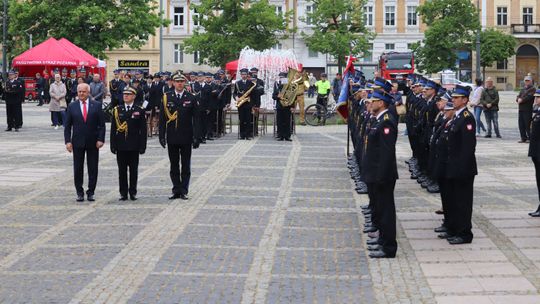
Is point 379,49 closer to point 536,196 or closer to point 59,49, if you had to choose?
point 59,49

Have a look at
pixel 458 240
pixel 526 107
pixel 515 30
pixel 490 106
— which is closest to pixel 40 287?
pixel 458 240

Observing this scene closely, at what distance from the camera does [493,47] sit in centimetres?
7950

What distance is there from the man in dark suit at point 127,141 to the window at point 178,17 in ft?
247

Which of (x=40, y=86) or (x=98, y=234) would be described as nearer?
(x=98, y=234)

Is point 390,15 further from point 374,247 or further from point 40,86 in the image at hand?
point 374,247

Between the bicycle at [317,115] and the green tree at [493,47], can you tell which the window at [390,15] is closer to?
the green tree at [493,47]

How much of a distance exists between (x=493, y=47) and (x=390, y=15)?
1288 centimetres

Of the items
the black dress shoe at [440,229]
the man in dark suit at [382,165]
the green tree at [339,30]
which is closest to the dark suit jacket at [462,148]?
the black dress shoe at [440,229]

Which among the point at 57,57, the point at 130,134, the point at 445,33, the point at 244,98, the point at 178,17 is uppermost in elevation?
the point at 178,17

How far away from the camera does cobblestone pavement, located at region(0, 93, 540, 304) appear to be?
371 inches

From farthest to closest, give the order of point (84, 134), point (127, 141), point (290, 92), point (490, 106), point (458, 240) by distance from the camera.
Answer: point (490, 106)
point (290, 92)
point (84, 134)
point (127, 141)
point (458, 240)

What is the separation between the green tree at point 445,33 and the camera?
220ft

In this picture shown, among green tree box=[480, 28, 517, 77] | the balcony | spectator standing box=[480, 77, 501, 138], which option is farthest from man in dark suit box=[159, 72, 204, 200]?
the balcony

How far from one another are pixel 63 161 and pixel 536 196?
10.2 metres
